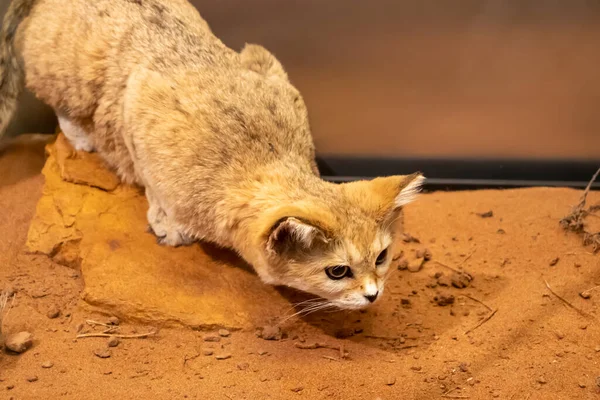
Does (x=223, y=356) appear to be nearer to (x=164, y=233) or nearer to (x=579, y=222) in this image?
(x=164, y=233)

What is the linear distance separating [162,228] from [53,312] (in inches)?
29.8

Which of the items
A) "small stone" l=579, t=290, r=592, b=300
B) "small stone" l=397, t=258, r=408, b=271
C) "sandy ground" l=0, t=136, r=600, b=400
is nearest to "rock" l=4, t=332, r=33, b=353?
"sandy ground" l=0, t=136, r=600, b=400

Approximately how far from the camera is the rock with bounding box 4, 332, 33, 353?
2.78 meters

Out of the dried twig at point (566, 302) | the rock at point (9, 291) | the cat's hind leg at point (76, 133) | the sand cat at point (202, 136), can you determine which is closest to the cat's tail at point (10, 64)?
the sand cat at point (202, 136)

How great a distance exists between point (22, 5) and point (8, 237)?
1529mm

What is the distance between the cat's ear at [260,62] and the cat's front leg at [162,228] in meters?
1.01

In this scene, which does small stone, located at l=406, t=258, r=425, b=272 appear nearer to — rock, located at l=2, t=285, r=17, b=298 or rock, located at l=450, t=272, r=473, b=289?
rock, located at l=450, t=272, r=473, b=289

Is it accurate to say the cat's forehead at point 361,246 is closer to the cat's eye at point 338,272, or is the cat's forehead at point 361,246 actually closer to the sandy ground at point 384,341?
the cat's eye at point 338,272

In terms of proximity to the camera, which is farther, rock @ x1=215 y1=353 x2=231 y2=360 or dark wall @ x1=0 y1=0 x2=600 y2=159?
dark wall @ x1=0 y1=0 x2=600 y2=159

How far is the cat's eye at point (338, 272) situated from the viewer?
2.74 m

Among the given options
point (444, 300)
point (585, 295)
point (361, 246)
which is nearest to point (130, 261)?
point (361, 246)

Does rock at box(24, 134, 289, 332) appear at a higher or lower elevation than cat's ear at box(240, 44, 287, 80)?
lower

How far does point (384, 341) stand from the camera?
306 cm

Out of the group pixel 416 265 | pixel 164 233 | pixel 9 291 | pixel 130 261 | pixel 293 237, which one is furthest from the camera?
pixel 416 265
